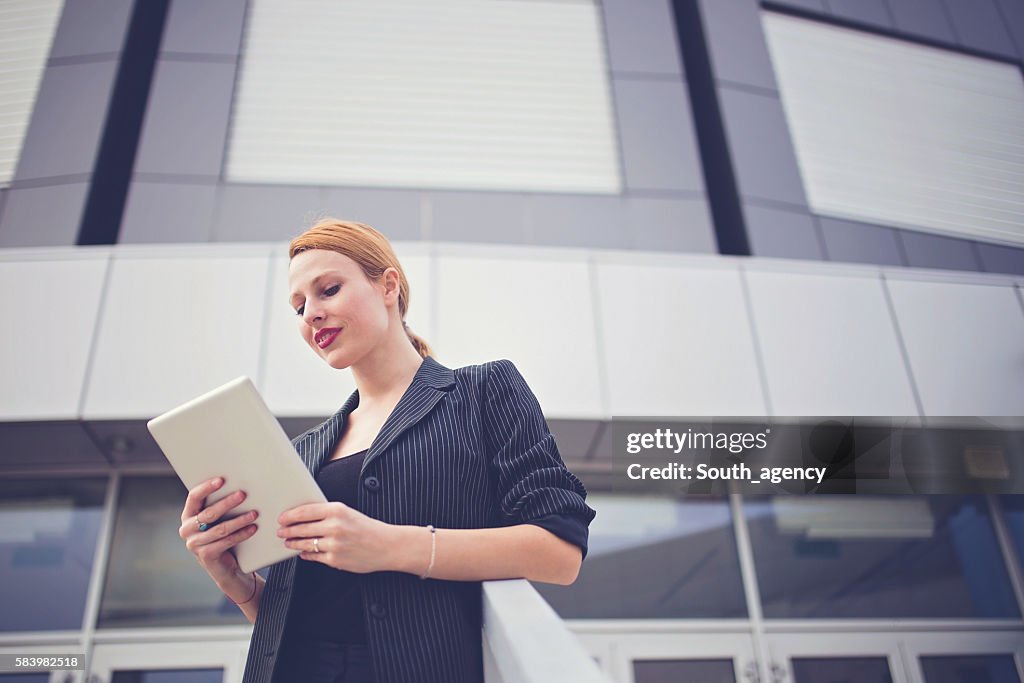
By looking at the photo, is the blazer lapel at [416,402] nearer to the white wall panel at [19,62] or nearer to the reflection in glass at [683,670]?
the reflection in glass at [683,670]

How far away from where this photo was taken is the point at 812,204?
5.11m

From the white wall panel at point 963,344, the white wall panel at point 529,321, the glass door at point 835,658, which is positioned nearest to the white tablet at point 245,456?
the white wall panel at point 529,321

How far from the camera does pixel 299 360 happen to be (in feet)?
12.9

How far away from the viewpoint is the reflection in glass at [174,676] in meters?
3.83

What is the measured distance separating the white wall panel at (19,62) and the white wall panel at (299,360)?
2.36 metres

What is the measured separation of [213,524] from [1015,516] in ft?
18.3

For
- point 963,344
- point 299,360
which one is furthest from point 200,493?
point 963,344

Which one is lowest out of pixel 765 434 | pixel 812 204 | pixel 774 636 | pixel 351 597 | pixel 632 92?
pixel 351 597

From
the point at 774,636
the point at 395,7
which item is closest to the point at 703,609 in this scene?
the point at 774,636

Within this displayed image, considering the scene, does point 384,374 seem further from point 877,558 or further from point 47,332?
point 877,558

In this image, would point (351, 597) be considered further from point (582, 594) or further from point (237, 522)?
point (582, 594)

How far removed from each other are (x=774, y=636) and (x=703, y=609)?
483 millimetres

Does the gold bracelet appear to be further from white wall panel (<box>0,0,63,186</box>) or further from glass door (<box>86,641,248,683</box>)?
white wall panel (<box>0,0,63,186</box>)

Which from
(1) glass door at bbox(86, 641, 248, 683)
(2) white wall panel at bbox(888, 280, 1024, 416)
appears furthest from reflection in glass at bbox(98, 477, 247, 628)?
(2) white wall panel at bbox(888, 280, 1024, 416)
